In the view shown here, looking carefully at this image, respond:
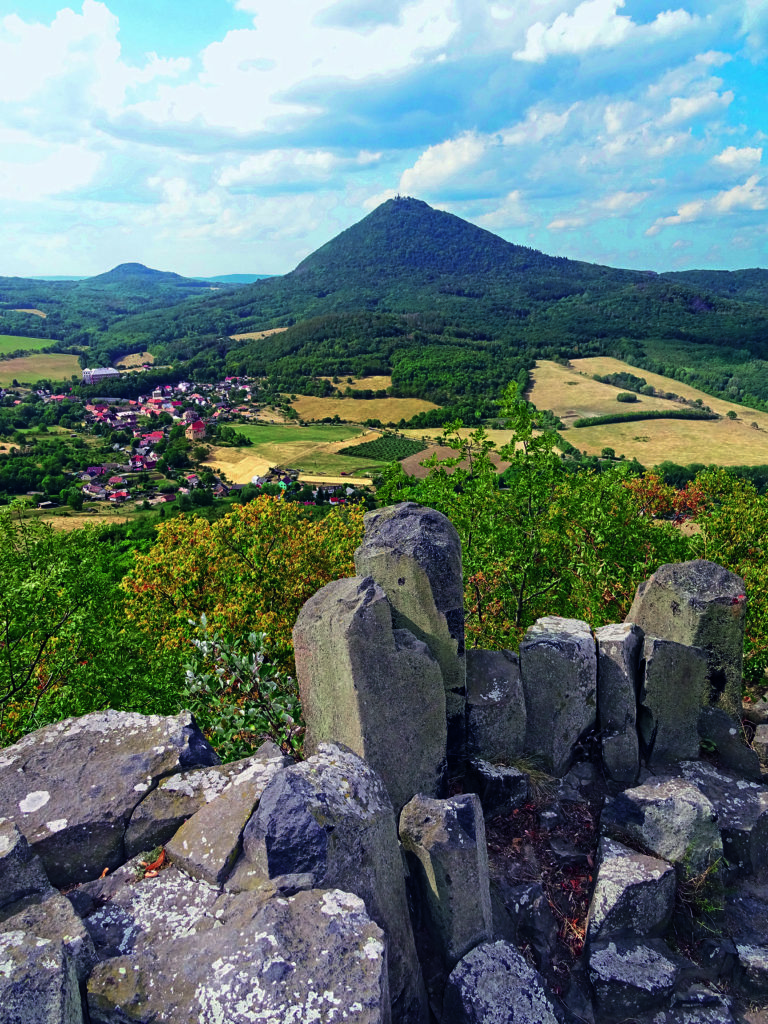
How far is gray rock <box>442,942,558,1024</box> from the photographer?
20.2 ft

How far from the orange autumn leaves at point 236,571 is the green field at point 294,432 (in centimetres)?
11549

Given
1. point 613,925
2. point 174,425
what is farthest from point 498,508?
point 174,425

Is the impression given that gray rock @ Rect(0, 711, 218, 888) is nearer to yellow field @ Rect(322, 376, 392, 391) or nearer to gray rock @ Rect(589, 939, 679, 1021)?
gray rock @ Rect(589, 939, 679, 1021)

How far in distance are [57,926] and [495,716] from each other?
6.19 meters

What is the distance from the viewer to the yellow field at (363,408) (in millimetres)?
157750

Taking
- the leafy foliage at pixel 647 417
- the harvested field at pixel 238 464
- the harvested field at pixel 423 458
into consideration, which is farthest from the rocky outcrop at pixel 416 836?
the leafy foliage at pixel 647 417

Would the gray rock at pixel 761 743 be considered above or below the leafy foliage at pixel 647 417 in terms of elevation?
above

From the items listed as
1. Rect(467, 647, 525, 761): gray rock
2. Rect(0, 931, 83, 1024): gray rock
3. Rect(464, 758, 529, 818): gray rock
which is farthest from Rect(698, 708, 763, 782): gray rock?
Rect(0, 931, 83, 1024): gray rock

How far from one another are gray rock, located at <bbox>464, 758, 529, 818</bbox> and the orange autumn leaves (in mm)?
9012

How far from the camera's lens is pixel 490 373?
184 m

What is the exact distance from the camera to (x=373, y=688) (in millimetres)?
8219

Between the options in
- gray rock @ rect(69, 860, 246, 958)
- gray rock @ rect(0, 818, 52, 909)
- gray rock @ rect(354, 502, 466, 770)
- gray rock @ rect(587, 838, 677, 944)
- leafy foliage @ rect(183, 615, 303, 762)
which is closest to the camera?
gray rock @ rect(69, 860, 246, 958)

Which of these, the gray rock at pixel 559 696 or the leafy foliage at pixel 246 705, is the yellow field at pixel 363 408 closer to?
the leafy foliage at pixel 246 705

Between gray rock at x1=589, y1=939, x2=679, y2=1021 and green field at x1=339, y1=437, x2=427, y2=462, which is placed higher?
gray rock at x1=589, y1=939, x2=679, y2=1021
